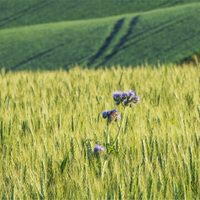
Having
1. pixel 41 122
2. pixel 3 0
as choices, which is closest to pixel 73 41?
pixel 3 0

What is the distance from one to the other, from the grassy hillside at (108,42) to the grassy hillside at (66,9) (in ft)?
12.4

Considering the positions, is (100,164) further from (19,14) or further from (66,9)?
(19,14)

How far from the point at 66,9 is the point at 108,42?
9.64m

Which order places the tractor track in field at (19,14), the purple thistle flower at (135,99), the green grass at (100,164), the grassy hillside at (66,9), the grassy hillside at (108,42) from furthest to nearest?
the tractor track in field at (19,14), the grassy hillside at (66,9), the grassy hillside at (108,42), the purple thistle flower at (135,99), the green grass at (100,164)

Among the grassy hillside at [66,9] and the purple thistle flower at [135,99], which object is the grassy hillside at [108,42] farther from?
the purple thistle flower at [135,99]

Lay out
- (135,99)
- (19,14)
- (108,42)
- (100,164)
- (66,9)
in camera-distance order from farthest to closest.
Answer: (19,14), (66,9), (108,42), (135,99), (100,164)

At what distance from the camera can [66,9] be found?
76.2 feet

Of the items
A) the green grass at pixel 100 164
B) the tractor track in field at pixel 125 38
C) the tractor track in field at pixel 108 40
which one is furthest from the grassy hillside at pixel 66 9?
the green grass at pixel 100 164

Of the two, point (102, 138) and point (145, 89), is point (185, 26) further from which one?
point (102, 138)

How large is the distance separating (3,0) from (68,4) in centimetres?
665

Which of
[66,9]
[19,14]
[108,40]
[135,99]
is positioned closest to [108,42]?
[108,40]

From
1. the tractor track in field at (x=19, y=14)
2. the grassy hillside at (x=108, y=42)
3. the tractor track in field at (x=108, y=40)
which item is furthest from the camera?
the tractor track in field at (x=19, y=14)

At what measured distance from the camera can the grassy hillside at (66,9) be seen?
850 inches

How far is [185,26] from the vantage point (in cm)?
1478
